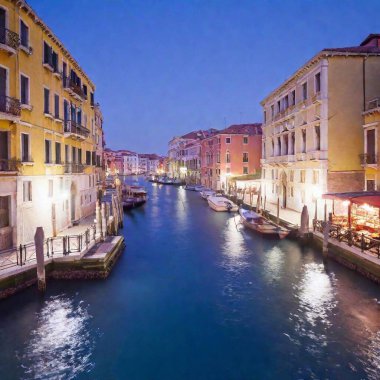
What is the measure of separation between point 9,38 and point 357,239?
16.4 meters

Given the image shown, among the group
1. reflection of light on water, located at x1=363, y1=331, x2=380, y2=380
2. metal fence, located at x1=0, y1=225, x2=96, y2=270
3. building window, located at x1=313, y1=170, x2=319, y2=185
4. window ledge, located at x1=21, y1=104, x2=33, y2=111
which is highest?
window ledge, located at x1=21, y1=104, x2=33, y2=111

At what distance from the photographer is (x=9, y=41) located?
45.5 ft

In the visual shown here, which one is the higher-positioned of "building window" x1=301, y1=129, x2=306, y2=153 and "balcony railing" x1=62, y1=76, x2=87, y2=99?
"balcony railing" x1=62, y1=76, x2=87, y2=99

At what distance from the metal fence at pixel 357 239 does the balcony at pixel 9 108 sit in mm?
14509

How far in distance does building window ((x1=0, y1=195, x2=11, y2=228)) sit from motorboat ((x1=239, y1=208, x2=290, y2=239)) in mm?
14876

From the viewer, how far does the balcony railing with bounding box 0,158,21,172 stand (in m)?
13.8

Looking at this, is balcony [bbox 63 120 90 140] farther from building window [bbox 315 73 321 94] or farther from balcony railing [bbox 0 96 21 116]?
building window [bbox 315 73 321 94]

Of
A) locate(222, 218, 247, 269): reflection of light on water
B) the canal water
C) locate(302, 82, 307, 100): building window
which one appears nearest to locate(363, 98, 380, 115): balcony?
locate(302, 82, 307, 100): building window

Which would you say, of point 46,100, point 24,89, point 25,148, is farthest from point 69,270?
point 46,100

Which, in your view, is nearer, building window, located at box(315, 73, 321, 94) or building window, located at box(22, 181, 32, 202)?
building window, located at box(22, 181, 32, 202)

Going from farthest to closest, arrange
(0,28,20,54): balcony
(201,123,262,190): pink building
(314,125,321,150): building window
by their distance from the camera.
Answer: (201,123,262,190): pink building → (314,125,321,150): building window → (0,28,20,54): balcony

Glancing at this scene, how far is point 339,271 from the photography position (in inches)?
617

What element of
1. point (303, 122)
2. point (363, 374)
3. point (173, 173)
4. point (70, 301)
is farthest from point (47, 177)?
point (173, 173)

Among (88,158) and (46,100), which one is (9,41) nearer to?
(46,100)
